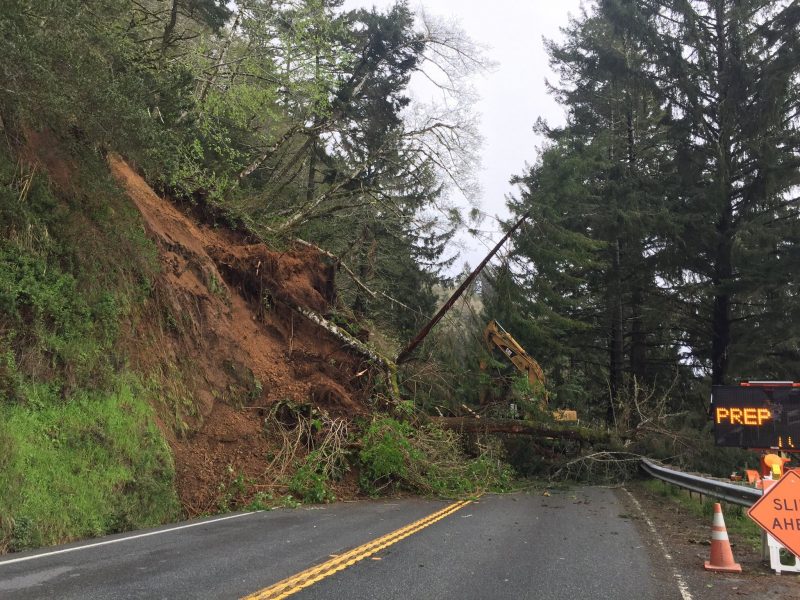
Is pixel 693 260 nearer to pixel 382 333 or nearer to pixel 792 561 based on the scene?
pixel 382 333

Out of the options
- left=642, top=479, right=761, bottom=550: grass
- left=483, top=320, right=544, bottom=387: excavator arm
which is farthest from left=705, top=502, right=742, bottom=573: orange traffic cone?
left=483, top=320, right=544, bottom=387: excavator arm

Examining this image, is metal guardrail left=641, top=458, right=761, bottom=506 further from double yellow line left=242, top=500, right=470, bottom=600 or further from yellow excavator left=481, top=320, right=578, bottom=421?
double yellow line left=242, top=500, right=470, bottom=600

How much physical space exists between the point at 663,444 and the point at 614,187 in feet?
42.8

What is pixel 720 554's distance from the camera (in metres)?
6.42

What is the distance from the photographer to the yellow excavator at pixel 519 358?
62.3 ft

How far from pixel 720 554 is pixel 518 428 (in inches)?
408

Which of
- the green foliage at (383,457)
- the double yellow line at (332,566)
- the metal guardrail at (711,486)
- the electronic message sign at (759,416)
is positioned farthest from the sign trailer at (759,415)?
the green foliage at (383,457)

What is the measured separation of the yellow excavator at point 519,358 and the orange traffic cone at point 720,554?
11890mm

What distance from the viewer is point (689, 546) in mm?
7836

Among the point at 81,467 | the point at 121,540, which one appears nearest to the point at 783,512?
the point at 121,540

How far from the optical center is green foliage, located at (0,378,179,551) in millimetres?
7070

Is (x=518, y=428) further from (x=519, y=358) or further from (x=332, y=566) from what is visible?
(x=332, y=566)

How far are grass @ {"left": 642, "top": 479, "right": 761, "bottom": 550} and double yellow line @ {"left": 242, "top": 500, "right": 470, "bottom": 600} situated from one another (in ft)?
15.2

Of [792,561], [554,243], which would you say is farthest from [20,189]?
[554,243]
